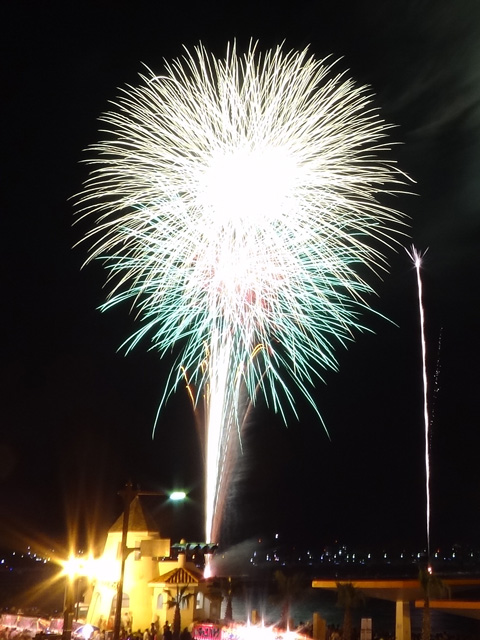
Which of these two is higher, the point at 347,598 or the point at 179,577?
the point at 179,577

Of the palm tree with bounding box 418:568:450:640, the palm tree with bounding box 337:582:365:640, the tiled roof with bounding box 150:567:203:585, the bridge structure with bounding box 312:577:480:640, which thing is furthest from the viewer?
the tiled roof with bounding box 150:567:203:585

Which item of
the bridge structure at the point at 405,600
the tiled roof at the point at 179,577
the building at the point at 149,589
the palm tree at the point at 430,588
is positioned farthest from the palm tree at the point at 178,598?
the palm tree at the point at 430,588

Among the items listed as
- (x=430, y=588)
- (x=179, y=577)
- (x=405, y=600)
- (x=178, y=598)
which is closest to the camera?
(x=430, y=588)

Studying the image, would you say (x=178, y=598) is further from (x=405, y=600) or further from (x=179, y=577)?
(x=405, y=600)

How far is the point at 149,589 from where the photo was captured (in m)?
28.2

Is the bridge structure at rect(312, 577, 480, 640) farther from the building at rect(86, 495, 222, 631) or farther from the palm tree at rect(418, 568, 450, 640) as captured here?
the building at rect(86, 495, 222, 631)

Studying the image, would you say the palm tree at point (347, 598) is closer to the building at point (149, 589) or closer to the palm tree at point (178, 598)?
the building at point (149, 589)

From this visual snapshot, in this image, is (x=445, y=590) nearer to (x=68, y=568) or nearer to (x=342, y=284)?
(x=342, y=284)

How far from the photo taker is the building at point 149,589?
27234 millimetres

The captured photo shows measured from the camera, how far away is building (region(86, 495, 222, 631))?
27234 mm

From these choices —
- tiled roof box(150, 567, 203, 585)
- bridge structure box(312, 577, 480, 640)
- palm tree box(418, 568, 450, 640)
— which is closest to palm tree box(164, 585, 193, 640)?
tiled roof box(150, 567, 203, 585)

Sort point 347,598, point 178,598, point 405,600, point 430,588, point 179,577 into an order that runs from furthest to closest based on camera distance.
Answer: point 179,577
point 178,598
point 405,600
point 347,598
point 430,588

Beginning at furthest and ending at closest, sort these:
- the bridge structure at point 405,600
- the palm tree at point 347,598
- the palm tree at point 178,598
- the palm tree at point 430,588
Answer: the palm tree at point 178,598 < the palm tree at point 347,598 < the bridge structure at point 405,600 < the palm tree at point 430,588

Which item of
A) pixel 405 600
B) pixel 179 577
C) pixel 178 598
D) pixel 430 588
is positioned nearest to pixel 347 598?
pixel 405 600
